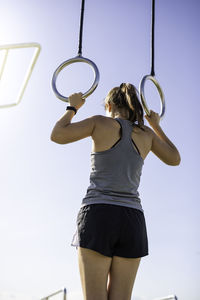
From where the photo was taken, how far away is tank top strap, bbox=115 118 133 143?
189 centimetres

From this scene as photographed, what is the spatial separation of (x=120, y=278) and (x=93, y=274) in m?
0.15

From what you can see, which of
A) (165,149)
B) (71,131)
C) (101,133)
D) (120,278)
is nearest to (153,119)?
(165,149)

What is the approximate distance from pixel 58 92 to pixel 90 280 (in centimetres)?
117

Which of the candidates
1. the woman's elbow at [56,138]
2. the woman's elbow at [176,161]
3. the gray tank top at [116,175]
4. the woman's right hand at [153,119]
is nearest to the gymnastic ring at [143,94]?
the woman's right hand at [153,119]

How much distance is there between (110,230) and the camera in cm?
174

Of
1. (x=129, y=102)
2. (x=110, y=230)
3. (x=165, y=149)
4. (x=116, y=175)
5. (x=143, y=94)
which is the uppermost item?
(x=143, y=94)

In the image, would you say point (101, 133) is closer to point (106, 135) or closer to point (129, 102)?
point (106, 135)

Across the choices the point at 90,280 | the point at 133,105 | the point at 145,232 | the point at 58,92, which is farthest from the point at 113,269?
the point at 58,92

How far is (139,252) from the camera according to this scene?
1810 mm

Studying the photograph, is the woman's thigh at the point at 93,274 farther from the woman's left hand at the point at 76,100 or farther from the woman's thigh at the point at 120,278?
the woman's left hand at the point at 76,100

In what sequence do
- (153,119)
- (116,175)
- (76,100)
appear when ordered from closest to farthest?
(116,175) → (76,100) → (153,119)

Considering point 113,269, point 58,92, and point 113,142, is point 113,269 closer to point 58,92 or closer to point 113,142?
point 113,142

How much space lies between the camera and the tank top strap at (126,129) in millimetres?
1886

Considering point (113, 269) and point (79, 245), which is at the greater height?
point (79, 245)
